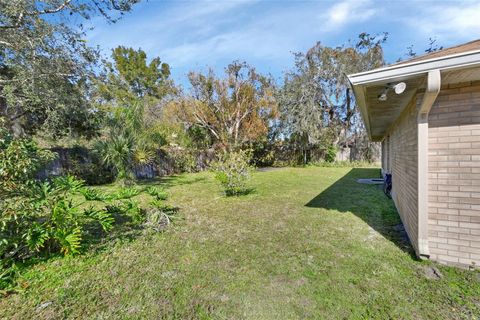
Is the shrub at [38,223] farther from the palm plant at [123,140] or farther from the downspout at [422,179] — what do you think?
the palm plant at [123,140]

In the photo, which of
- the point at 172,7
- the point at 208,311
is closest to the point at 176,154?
the point at 172,7

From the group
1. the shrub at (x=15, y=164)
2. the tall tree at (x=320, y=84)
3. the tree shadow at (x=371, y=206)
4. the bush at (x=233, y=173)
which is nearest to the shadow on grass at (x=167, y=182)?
the bush at (x=233, y=173)

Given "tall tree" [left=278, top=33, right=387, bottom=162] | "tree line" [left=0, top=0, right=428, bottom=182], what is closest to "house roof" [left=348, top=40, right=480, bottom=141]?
"tree line" [left=0, top=0, right=428, bottom=182]

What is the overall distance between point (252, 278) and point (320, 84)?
17153 mm

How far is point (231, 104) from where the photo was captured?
1465 cm

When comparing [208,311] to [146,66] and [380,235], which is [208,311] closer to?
[380,235]

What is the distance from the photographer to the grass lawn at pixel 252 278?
2061 millimetres

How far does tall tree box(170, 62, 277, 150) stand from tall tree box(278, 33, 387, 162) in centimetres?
192

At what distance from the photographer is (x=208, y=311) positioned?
2.07m

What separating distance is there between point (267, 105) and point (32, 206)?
1429cm

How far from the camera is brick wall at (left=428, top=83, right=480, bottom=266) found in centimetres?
248

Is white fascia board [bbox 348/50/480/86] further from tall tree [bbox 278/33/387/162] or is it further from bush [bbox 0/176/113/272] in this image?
tall tree [bbox 278/33/387/162]

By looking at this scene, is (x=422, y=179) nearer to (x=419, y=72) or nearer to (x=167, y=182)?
(x=419, y=72)

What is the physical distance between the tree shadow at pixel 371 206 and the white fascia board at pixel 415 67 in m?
2.29
